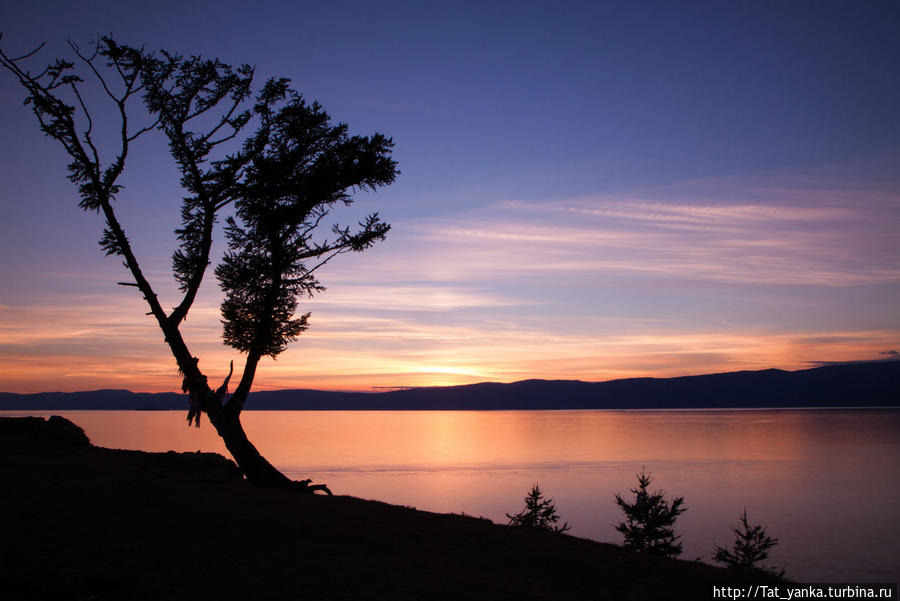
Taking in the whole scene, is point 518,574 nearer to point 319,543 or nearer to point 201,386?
point 319,543

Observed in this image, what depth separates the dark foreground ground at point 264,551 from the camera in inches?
386

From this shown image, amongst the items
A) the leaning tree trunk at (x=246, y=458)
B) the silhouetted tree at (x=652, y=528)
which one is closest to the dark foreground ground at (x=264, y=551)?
the leaning tree trunk at (x=246, y=458)

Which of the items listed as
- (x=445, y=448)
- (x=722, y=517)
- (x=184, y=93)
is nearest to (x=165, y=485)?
(x=184, y=93)

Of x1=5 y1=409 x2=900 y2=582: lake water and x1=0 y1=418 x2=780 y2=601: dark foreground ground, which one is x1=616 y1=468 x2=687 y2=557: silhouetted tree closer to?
x1=5 y1=409 x2=900 y2=582: lake water

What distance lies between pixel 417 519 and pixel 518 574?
4.95m

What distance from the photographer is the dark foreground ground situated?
9.81 m

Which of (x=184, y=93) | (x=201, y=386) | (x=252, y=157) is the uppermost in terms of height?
(x=184, y=93)

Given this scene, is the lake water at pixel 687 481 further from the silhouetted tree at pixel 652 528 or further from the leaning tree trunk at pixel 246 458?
the leaning tree trunk at pixel 246 458

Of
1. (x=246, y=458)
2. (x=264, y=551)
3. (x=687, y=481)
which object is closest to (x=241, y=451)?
(x=246, y=458)

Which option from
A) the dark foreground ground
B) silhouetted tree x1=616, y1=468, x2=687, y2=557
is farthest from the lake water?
the dark foreground ground

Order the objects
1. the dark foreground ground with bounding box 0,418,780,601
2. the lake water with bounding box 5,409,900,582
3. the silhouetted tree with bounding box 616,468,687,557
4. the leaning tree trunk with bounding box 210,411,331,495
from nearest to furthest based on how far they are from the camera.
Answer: the dark foreground ground with bounding box 0,418,780,601 < the leaning tree trunk with bounding box 210,411,331,495 < the silhouetted tree with bounding box 616,468,687,557 < the lake water with bounding box 5,409,900,582

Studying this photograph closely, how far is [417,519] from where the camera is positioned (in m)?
16.7

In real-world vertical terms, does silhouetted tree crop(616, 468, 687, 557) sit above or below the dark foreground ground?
below

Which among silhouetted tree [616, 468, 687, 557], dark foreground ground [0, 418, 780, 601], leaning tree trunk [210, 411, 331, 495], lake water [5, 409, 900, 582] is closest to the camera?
dark foreground ground [0, 418, 780, 601]
